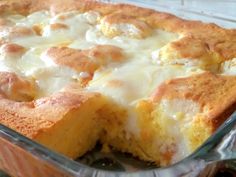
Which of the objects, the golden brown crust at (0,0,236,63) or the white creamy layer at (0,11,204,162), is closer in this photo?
the white creamy layer at (0,11,204,162)

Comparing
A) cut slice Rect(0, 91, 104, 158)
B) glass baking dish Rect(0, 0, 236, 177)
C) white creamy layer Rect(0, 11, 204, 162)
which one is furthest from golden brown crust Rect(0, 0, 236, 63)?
glass baking dish Rect(0, 0, 236, 177)

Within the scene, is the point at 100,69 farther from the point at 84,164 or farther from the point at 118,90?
the point at 84,164

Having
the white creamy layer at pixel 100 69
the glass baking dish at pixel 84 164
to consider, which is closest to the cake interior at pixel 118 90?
the white creamy layer at pixel 100 69

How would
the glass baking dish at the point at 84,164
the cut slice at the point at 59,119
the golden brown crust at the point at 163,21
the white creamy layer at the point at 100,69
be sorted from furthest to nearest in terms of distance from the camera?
the golden brown crust at the point at 163,21
the white creamy layer at the point at 100,69
the cut slice at the point at 59,119
the glass baking dish at the point at 84,164

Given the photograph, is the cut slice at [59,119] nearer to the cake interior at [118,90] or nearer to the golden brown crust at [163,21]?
the cake interior at [118,90]

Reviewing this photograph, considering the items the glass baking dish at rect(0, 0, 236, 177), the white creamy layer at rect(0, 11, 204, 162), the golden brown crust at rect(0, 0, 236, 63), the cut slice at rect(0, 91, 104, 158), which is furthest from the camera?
the golden brown crust at rect(0, 0, 236, 63)

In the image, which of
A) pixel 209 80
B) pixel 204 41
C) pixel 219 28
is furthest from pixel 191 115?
pixel 219 28

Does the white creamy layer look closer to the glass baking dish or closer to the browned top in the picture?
the browned top

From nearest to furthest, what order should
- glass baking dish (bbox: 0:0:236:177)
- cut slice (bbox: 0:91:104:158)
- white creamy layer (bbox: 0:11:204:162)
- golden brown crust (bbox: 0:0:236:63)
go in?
glass baking dish (bbox: 0:0:236:177), cut slice (bbox: 0:91:104:158), white creamy layer (bbox: 0:11:204:162), golden brown crust (bbox: 0:0:236:63)
